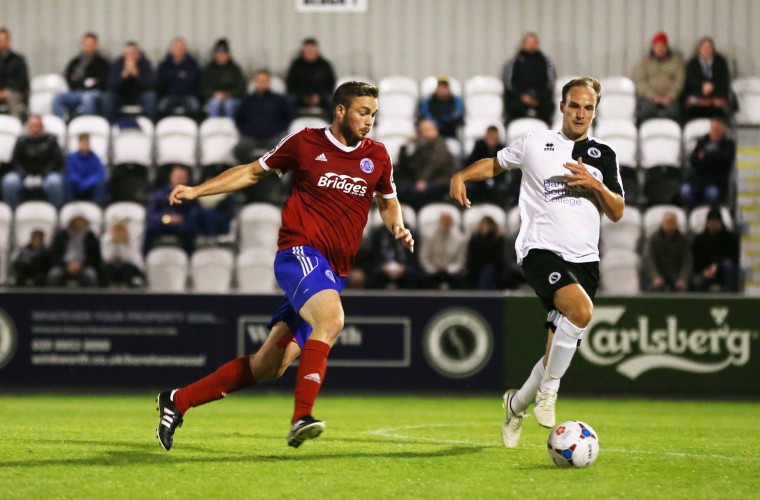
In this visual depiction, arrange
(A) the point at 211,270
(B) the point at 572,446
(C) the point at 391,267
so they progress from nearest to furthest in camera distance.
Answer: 1. (B) the point at 572,446
2. (C) the point at 391,267
3. (A) the point at 211,270

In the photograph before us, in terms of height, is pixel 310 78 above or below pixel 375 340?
above

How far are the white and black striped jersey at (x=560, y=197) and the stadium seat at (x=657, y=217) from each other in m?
8.46

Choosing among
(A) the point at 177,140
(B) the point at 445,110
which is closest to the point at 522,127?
(B) the point at 445,110

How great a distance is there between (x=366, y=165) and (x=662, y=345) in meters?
7.80

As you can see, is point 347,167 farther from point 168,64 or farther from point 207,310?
point 168,64

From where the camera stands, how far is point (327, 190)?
24.7 ft

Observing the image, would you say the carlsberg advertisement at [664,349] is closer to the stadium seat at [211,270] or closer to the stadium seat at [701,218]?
the stadium seat at [701,218]

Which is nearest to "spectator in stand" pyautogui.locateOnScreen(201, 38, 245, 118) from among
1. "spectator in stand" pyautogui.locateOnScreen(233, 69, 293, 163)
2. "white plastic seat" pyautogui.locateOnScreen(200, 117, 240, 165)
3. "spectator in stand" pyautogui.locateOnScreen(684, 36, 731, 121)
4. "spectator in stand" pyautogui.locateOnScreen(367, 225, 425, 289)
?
"white plastic seat" pyautogui.locateOnScreen(200, 117, 240, 165)

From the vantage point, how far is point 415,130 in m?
17.9

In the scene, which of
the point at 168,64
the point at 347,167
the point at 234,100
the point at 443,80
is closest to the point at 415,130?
the point at 443,80

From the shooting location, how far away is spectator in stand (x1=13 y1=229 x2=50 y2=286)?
15.5 metres

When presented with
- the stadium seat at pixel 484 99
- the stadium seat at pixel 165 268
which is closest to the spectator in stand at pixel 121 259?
the stadium seat at pixel 165 268

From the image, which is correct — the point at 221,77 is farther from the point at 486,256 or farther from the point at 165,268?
the point at 486,256

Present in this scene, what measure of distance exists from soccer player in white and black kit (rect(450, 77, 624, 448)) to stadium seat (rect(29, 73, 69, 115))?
1214 centimetres
